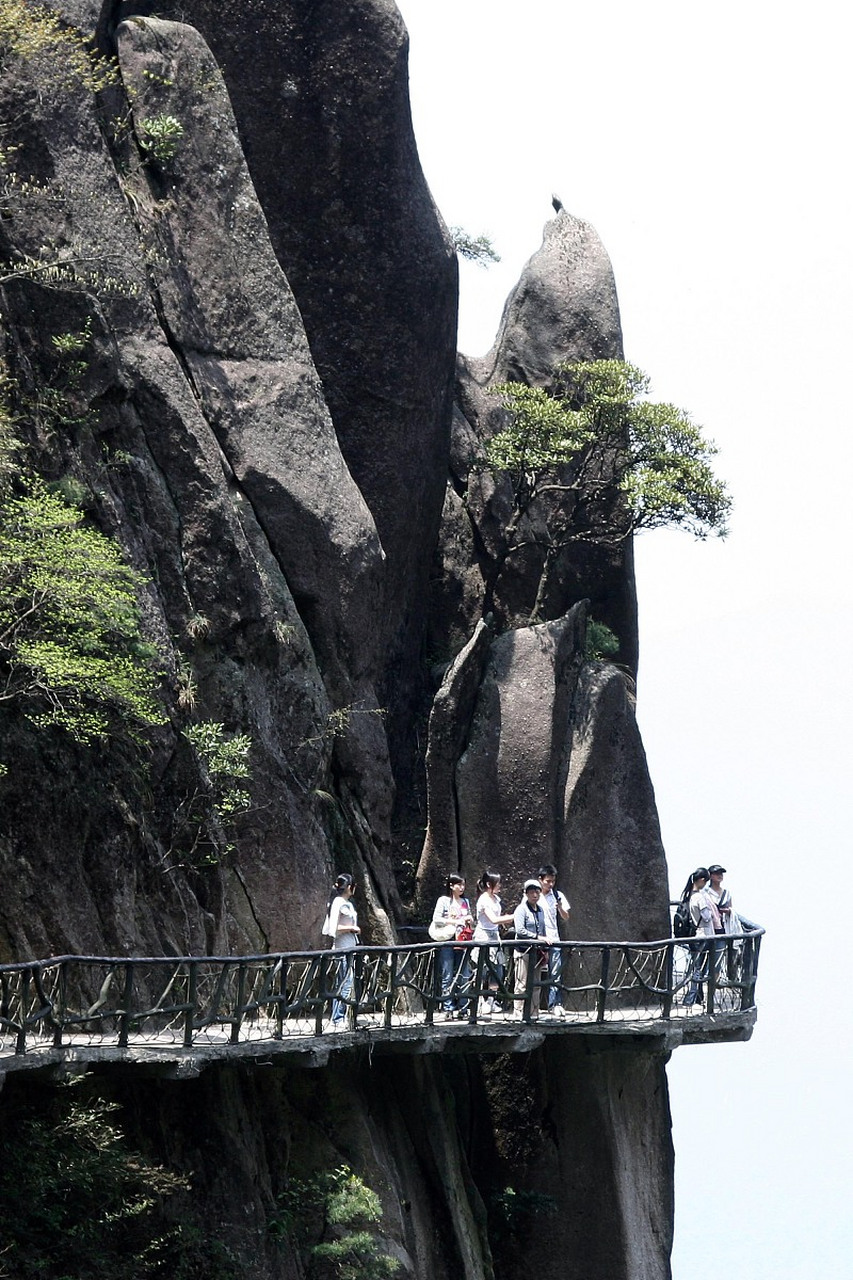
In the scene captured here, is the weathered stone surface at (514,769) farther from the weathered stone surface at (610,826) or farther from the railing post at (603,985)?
the railing post at (603,985)

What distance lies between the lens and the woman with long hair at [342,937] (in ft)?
74.1

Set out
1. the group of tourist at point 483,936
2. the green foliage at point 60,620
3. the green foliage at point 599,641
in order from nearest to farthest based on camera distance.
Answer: the green foliage at point 60,620 → the group of tourist at point 483,936 → the green foliage at point 599,641

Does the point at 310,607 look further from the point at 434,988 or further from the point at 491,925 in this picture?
the point at 434,988

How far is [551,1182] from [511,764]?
7.13 metres

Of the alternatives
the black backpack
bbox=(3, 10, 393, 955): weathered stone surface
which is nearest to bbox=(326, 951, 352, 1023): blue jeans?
bbox=(3, 10, 393, 955): weathered stone surface

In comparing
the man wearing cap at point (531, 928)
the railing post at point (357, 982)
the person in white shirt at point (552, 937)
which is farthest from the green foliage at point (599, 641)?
the railing post at point (357, 982)

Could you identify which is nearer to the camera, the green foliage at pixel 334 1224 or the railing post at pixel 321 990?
the railing post at pixel 321 990

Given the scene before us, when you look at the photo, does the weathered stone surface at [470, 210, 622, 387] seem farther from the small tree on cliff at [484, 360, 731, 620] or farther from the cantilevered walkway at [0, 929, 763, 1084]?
the cantilevered walkway at [0, 929, 763, 1084]

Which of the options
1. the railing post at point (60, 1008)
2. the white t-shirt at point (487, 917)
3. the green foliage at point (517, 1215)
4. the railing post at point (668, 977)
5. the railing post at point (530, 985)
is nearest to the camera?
the railing post at point (60, 1008)

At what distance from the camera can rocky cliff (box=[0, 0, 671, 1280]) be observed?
76.2ft

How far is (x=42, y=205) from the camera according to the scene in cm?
2450

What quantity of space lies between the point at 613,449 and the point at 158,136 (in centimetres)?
1164

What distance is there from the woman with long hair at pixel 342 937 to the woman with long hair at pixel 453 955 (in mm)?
1193

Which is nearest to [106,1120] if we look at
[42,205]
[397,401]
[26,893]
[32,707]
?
[26,893]
